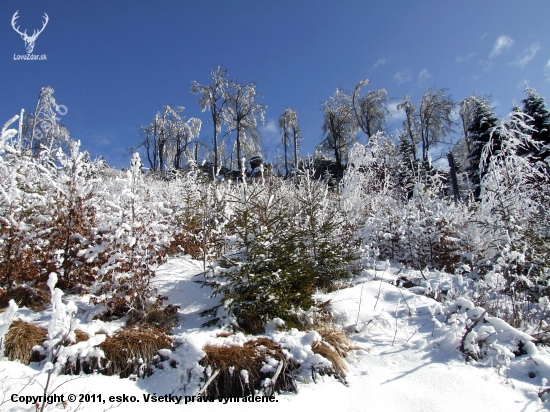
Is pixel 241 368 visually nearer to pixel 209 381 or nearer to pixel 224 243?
pixel 209 381

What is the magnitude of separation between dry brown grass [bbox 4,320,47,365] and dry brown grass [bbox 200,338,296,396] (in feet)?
5.96

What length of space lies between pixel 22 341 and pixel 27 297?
1481mm

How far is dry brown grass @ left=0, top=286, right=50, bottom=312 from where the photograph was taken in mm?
4430

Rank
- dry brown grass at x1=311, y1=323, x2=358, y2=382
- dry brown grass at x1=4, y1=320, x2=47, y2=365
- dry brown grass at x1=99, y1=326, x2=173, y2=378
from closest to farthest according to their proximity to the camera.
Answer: dry brown grass at x1=4, y1=320, x2=47, y2=365, dry brown grass at x1=99, y1=326, x2=173, y2=378, dry brown grass at x1=311, y1=323, x2=358, y2=382

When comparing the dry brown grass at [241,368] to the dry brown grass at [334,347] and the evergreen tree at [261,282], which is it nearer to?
the dry brown grass at [334,347]

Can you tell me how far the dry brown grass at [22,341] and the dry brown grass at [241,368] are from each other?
182 cm

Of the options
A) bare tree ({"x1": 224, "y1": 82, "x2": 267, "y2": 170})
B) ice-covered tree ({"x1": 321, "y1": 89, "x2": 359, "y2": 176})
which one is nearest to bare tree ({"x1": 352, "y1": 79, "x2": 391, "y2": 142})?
ice-covered tree ({"x1": 321, "y1": 89, "x2": 359, "y2": 176})

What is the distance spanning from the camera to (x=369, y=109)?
78.5ft

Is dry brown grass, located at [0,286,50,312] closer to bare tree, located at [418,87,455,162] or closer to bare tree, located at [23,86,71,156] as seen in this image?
bare tree, located at [23,86,71,156]

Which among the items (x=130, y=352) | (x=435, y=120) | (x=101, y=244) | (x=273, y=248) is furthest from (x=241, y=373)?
(x=435, y=120)

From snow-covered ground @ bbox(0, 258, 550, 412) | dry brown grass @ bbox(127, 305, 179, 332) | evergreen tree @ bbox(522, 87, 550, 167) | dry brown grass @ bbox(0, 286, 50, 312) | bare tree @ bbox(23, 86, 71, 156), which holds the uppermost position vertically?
bare tree @ bbox(23, 86, 71, 156)

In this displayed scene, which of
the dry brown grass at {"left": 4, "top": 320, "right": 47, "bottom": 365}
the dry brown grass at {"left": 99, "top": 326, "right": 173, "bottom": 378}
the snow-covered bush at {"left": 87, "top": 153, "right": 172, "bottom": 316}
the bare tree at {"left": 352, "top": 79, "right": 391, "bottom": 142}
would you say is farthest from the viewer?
the bare tree at {"left": 352, "top": 79, "right": 391, "bottom": 142}

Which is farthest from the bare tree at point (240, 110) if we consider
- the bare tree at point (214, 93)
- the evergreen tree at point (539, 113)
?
the evergreen tree at point (539, 113)

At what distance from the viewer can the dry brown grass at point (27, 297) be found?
4430mm
